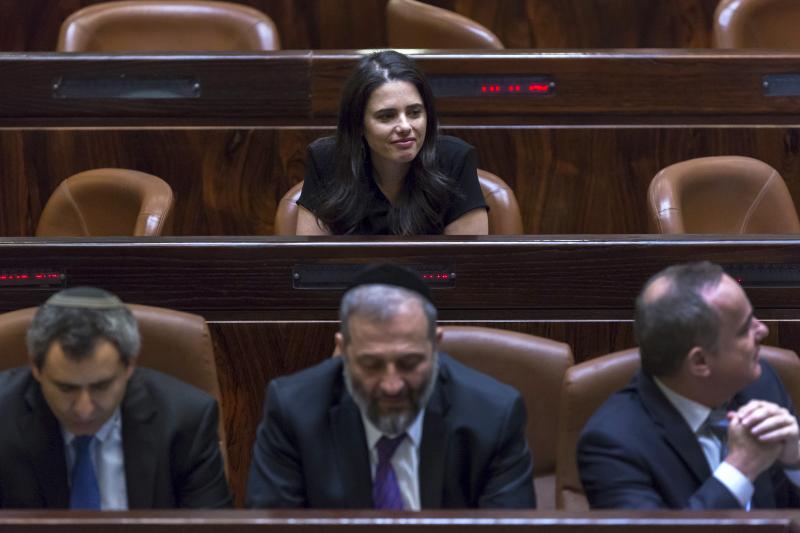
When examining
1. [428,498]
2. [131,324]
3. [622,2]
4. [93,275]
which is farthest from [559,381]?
[622,2]

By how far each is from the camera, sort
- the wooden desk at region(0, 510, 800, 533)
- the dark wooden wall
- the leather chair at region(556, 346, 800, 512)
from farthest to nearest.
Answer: the dark wooden wall → the leather chair at region(556, 346, 800, 512) → the wooden desk at region(0, 510, 800, 533)

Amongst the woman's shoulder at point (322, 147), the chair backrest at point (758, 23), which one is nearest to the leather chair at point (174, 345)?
the woman's shoulder at point (322, 147)

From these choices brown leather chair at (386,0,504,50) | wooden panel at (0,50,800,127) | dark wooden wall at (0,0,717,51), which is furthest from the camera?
dark wooden wall at (0,0,717,51)

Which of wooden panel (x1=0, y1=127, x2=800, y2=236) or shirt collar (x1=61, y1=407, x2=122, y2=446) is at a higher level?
wooden panel (x1=0, y1=127, x2=800, y2=236)

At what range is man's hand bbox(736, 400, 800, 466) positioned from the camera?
1.08 meters

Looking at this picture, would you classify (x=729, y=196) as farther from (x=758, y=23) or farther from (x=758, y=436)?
(x=758, y=436)

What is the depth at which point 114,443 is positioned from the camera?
45.8 inches

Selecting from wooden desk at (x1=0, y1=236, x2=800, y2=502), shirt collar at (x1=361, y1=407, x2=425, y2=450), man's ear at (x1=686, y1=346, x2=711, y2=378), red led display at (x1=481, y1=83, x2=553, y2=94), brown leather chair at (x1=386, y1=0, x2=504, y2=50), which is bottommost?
shirt collar at (x1=361, y1=407, x2=425, y2=450)

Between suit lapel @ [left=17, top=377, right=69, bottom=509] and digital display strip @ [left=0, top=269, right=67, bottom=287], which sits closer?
suit lapel @ [left=17, top=377, right=69, bottom=509]

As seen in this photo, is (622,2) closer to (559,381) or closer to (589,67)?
(589,67)

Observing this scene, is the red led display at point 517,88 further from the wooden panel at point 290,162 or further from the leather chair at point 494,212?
the leather chair at point 494,212

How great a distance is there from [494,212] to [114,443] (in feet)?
2.41

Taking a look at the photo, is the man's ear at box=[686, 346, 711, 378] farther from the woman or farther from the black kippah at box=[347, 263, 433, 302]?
the woman

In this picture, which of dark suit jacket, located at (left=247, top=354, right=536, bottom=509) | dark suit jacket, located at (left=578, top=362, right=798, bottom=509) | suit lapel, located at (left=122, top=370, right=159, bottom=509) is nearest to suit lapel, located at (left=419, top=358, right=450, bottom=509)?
dark suit jacket, located at (left=247, top=354, right=536, bottom=509)
